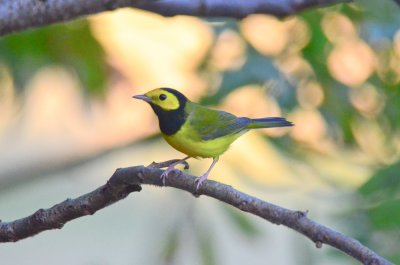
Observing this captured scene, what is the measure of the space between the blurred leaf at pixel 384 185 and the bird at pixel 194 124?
0.18 metres

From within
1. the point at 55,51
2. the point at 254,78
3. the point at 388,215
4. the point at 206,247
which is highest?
the point at 55,51

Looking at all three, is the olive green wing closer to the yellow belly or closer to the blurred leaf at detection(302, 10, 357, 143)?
the yellow belly

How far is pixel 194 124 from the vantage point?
1.52 meters

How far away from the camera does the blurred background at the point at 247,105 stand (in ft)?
5.39

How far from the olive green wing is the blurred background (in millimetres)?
156

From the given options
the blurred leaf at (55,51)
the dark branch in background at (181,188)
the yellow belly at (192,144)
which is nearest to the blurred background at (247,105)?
the blurred leaf at (55,51)

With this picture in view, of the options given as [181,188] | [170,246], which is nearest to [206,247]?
[170,246]

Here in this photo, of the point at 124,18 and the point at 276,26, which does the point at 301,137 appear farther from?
the point at 124,18

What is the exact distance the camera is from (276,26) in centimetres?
192

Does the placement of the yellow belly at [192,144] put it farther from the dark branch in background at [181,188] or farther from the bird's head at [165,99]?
the dark branch in background at [181,188]

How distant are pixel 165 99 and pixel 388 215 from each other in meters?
0.46

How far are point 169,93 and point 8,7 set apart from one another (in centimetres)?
66

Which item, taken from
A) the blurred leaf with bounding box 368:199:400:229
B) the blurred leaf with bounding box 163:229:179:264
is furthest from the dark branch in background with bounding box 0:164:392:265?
the blurred leaf with bounding box 163:229:179:264

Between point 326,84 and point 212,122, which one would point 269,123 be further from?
point 326,84
